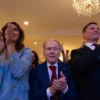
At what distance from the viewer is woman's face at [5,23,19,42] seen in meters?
1.64

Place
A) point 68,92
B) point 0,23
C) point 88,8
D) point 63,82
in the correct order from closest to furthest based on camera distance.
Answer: point 63,82
point 68,92
point 88,8
point 0,23

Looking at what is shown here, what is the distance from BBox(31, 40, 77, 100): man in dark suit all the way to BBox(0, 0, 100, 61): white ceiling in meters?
3.18

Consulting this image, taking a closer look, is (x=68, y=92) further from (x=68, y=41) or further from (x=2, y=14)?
(x=68, y=41)

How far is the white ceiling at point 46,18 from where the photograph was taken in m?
4.91

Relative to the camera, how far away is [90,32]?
1924mm

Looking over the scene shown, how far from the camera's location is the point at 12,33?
5.40 ft

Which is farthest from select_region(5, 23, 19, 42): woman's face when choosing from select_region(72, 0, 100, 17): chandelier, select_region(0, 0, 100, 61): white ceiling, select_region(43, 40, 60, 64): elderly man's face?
select_region(0, 0, 100, 61): white ceiling

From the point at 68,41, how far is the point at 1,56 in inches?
259

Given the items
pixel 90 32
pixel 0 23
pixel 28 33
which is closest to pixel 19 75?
→ pixel 90 32

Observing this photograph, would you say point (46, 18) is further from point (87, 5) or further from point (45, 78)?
point (45, 78)

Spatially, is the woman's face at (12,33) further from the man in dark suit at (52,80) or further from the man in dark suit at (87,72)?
the man in dark suit at (87,72)

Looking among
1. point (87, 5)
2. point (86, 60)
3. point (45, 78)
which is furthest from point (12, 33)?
point (87, 5)

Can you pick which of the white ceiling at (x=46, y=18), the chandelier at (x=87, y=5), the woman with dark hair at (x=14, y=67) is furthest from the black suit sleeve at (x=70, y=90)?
the white ceiling at (x=46, y=18)

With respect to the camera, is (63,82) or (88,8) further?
(88,8)
